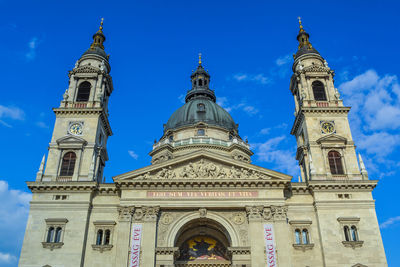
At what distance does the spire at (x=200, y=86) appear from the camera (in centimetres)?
5981

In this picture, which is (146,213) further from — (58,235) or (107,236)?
(58,235)

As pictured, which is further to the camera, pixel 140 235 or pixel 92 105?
pixel 92 105

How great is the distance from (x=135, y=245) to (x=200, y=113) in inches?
1056

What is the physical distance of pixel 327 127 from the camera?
37219mm

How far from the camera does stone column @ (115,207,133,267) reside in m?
29.7

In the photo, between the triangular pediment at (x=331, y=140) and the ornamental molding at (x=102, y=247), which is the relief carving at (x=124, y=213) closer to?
the ornamental molding at (x=102, y=247)

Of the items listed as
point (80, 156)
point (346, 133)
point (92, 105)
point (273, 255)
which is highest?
point (92, 105)

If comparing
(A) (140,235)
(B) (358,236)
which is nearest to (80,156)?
(A) (140,235)

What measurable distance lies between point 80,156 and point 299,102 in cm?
2301

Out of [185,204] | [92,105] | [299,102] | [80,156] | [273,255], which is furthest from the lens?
[299,102]

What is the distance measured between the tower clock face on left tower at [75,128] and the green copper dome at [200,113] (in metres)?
17.9

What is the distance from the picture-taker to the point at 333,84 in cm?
4028

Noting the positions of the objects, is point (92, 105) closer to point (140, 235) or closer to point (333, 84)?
point (140, 235)

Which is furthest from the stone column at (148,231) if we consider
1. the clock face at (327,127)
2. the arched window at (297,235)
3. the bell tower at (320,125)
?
the clock face at (327,127)
